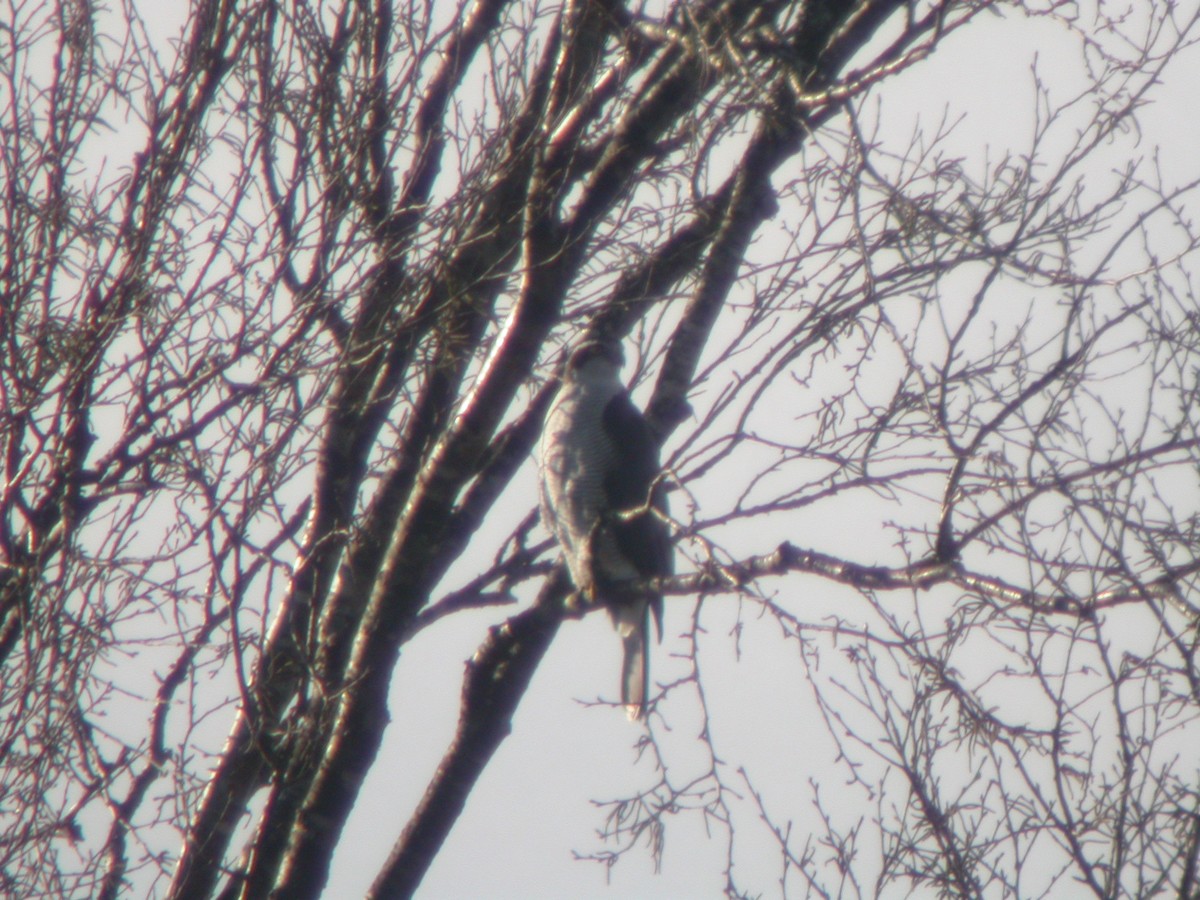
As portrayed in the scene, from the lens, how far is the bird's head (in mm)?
5457

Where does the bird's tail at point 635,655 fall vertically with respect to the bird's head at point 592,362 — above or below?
below

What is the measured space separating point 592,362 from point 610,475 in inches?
18.7

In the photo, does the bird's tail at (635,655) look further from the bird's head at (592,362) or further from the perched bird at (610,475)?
the bird's head at (592,362)

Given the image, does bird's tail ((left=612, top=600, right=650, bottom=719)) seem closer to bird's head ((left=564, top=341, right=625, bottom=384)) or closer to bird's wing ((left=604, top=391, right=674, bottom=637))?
bird's wing ((left=604, top=391, right=674, bottom=637))

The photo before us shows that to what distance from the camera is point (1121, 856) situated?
3916 millimetres

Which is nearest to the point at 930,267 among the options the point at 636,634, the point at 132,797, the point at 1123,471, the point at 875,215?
the point at 875,215

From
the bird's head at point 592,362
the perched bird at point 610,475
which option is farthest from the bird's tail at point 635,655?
the bird's head at point 592,362

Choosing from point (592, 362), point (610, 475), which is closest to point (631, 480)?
point (610, 475)

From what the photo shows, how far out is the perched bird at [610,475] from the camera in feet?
17.4

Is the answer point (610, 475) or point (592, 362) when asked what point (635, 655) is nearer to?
point (610, 475)

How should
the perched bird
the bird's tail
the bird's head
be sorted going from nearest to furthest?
the perched bird → the bird's head → the bird's tail

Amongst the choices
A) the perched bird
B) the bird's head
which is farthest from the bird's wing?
the bird's head

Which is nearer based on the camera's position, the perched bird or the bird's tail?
the perched bird

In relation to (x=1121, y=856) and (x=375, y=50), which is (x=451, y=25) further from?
(x=1121, y=856)
